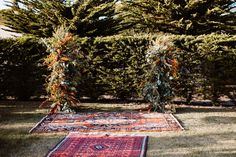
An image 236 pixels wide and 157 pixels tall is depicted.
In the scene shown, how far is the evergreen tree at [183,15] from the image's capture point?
14922 millimetres

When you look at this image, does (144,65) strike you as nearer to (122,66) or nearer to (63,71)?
(122,66)

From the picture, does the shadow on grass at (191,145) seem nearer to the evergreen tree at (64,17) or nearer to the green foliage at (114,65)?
the green foliage at (114,65)

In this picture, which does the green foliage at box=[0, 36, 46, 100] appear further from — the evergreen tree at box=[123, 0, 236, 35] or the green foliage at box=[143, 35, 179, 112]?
the evergreen tree at box=[123, 0, 236, 35]

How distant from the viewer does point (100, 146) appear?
6938 mm

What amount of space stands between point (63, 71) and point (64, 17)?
16.5ft

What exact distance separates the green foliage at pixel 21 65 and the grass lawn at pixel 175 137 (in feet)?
6.19

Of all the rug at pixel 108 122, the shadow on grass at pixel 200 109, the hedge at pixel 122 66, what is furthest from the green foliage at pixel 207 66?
the rug at pixel 108 122

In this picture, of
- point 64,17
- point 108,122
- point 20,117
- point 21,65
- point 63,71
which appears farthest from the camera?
point 64,17

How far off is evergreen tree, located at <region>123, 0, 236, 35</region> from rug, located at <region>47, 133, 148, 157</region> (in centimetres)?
840

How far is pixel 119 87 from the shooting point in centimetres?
1211

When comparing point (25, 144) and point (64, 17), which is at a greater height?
point (64, 17)

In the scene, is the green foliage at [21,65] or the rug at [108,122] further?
the green foliage at [21,65]

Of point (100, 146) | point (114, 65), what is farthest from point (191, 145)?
point (114, 65)

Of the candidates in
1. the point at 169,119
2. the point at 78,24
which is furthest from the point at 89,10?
the point at 169,119
